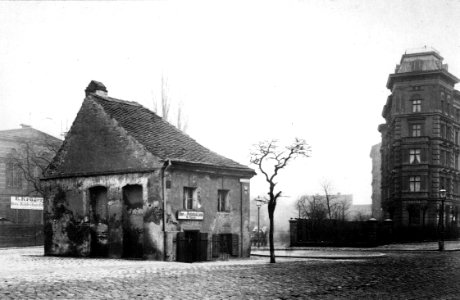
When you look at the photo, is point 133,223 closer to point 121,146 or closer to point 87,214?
point 87,214

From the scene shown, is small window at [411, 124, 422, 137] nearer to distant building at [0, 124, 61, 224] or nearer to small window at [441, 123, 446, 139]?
small window at [441, 123, 446, 139]

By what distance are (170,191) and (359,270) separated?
9.57m

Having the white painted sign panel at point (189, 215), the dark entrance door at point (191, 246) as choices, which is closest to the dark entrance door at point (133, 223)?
the white painted sign panel at point (189, 215)

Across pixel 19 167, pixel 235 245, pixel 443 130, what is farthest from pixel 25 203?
pixel 443 130

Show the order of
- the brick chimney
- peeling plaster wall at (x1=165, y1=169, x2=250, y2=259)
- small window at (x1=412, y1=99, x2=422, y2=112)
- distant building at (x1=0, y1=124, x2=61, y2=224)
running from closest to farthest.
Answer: peeling plaster wall at (x1=165, y1=169, x2=250, y2=259) < the brick chimney < distant building at (x1=0, y1=124, x2=61, y2=224) < small window at (x1=412, y1=99, x2=422, y2=112)

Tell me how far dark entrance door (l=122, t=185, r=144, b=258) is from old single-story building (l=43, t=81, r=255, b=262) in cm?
5

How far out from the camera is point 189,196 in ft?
87.5

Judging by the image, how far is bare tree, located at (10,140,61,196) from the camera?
5267 cm

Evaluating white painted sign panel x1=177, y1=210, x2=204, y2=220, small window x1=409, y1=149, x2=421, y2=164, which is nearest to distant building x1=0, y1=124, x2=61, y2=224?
white painted sign panel x1=177, y1=210, x2=204, y2=220

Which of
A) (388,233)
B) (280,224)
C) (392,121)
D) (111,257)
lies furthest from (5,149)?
(280,224)

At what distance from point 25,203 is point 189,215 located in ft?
90.8

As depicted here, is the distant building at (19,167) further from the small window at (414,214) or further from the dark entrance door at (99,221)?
the small window at (414,214)

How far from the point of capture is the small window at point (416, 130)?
56938 millimetres

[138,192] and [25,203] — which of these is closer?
[138,192]
